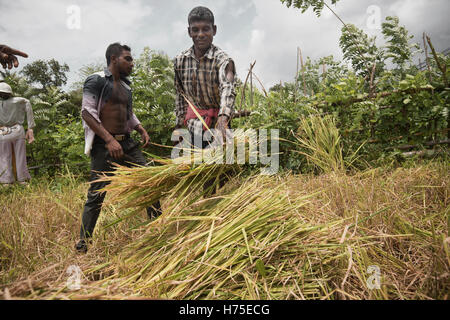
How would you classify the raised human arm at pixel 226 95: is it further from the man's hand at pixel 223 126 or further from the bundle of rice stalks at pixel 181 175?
the bundle of rice stalks at pixel 181 175

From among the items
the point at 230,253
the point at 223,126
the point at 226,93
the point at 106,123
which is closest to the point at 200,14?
the point at 226,93

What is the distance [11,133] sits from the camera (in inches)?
161

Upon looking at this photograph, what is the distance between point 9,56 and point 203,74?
1.32 metres

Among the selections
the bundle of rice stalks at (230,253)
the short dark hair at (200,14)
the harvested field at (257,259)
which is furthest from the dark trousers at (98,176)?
the short dark hair at (200,14)

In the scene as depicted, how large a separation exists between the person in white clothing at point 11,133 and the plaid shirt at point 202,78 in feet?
11.2

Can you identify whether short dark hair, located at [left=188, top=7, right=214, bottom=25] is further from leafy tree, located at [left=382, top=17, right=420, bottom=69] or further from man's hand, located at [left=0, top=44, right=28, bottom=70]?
leafy tree, located at [left=382, top=17, right=420, bottom=69]

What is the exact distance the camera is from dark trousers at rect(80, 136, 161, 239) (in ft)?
5.87

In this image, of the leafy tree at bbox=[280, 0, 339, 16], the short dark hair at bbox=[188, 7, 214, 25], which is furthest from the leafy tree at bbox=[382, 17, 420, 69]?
the short dark hair at bbox=[188, 7, 214, 25]

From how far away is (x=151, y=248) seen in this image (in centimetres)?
128

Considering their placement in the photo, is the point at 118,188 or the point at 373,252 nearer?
the point at 373,252

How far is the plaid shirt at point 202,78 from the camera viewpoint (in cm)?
189
